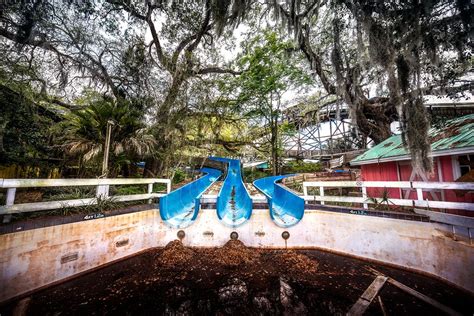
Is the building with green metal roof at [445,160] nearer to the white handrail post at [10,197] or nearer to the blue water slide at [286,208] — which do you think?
the blue water slide at [286,208]

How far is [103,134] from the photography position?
4.30m

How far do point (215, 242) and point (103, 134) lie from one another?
3820 mm

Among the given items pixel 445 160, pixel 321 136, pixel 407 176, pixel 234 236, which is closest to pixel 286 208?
pixel 234 236

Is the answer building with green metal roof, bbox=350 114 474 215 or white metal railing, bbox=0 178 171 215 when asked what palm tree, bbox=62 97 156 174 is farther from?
building with green metal roof, bbox=350 114 474 215

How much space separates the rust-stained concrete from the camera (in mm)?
2133

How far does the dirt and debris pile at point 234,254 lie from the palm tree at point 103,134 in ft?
10.5

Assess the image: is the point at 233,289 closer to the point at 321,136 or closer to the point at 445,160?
the point at 445,160

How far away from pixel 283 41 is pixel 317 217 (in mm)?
6584

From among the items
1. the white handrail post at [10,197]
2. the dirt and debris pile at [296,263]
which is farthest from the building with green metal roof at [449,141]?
the white handrail post at [10,197]

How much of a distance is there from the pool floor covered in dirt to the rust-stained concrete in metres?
0.18

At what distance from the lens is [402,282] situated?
2420mm

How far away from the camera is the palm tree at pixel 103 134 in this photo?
414 centimetres

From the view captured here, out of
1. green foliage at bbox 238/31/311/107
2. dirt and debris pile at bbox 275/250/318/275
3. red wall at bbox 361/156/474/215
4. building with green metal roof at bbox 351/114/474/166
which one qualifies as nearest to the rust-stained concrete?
dirt and debris pile at bbox 275/250/318/275

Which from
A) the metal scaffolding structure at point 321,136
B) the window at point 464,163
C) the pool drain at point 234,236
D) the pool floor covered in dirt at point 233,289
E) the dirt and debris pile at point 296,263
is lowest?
the dirt and debris pile at point 296,263
